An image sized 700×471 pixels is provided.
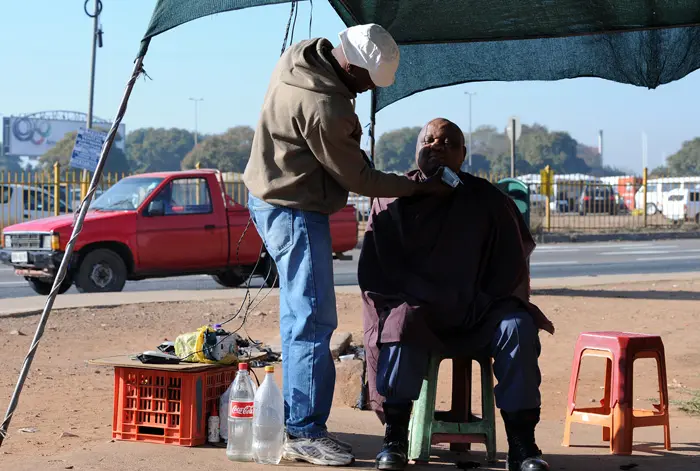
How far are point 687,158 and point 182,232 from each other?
337 ft

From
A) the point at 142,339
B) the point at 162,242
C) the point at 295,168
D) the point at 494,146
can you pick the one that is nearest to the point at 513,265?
the point at 295,168

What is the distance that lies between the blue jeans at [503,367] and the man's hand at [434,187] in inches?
25.7

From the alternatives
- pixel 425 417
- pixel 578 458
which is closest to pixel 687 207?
pixel 578 458

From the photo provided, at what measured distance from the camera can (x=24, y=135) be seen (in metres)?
132

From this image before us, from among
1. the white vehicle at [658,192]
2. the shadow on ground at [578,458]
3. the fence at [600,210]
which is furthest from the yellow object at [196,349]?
the white vehicle at [658,192]

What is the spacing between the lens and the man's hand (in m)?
→ 4.71

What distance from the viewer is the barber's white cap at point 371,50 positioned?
4480 millimetres

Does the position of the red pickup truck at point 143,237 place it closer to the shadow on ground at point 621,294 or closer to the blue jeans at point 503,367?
the shadow on ground at point 621,294

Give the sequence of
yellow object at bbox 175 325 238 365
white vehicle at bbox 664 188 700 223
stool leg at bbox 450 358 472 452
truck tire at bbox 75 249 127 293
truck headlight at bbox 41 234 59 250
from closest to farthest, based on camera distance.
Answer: stool leg at bbox 450 358 472 452, yellow object at bbox 175 325 238 365, truck headlight at bbox 41 234 59 250, truck tire at bbox 75 249 127 293, white vehicle at bbox 664 188 700 223

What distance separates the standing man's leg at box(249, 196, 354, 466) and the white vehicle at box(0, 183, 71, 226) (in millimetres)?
20003

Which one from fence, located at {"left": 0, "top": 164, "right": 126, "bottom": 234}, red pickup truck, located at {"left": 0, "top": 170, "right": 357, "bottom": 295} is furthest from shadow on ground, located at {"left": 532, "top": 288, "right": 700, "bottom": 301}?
fence, located at {"left": 0, "top": 164, "right": 126, "bottom": 234}

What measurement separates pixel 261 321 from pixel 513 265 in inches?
236

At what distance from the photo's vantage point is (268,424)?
4617 mm

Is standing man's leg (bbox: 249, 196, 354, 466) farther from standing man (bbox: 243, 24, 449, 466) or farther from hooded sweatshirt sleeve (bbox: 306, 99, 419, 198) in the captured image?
hooded sweatshirt sleeve (bbox: 306, 99, 419, 198)
